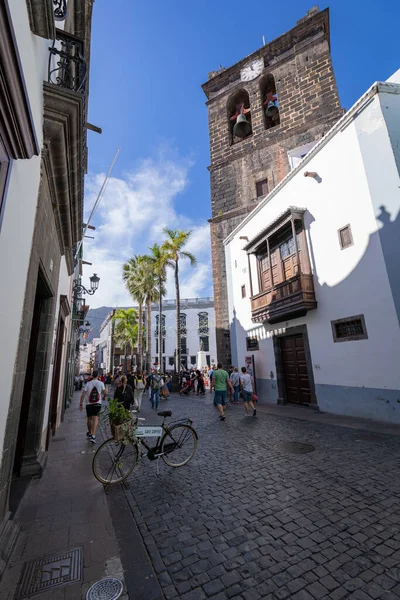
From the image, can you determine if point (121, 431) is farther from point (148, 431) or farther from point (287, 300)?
point (287, 300)

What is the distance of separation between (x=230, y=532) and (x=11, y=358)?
3035mm

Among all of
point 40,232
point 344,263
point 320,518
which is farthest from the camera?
point 344,263

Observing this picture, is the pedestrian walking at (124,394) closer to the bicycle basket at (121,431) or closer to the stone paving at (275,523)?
the stone paving at (275,523)

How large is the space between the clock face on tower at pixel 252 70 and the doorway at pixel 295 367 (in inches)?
787

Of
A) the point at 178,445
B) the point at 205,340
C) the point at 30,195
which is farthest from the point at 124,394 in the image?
the point at 205,340

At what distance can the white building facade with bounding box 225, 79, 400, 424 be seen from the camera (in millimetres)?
8055

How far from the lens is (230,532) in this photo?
3021 mm

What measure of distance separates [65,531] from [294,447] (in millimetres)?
4549

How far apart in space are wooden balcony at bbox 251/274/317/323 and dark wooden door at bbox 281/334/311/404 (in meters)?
1.10

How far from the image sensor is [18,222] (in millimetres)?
2943

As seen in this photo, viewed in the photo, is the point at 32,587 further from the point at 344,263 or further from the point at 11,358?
the point at 344,263

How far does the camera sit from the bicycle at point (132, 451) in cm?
440

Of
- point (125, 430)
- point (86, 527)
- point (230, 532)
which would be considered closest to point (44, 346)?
point (125, 430)

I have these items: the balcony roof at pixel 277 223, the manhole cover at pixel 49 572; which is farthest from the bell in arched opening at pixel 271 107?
the manhole cover at pixel 49 572
